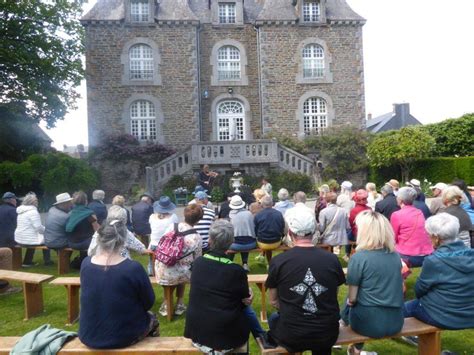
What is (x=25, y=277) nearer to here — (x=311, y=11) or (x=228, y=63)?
(x=228, y=63)

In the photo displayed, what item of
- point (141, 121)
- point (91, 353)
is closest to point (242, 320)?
point (91, 353)

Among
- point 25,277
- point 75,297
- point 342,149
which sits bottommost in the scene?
point 75,297

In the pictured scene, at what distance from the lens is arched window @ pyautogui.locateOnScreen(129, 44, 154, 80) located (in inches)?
838

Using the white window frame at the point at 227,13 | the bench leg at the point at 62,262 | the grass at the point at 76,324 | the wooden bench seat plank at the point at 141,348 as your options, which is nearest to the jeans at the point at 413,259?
the grass at the point at 76,324

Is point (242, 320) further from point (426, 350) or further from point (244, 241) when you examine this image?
point (244, 241)

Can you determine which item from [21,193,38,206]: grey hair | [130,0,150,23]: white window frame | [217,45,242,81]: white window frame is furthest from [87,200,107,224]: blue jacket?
[130,0,150,23]: white window frame

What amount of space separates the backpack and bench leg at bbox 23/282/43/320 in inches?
77.0

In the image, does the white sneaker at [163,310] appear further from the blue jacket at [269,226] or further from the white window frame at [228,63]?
the white window frame at [228,63]

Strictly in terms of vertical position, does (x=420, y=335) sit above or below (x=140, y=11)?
below

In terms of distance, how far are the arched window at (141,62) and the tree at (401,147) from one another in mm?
12193

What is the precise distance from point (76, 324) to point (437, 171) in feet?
63.5

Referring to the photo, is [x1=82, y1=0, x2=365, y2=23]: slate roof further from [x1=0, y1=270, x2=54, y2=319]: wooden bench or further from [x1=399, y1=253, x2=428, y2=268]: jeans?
[x1=399, y1=253, x2=428, y2=268]: jeans

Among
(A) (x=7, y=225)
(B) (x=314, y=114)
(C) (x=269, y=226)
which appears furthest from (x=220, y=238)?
(B) (x=314, y=114)

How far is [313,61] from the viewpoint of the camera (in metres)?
22.1
